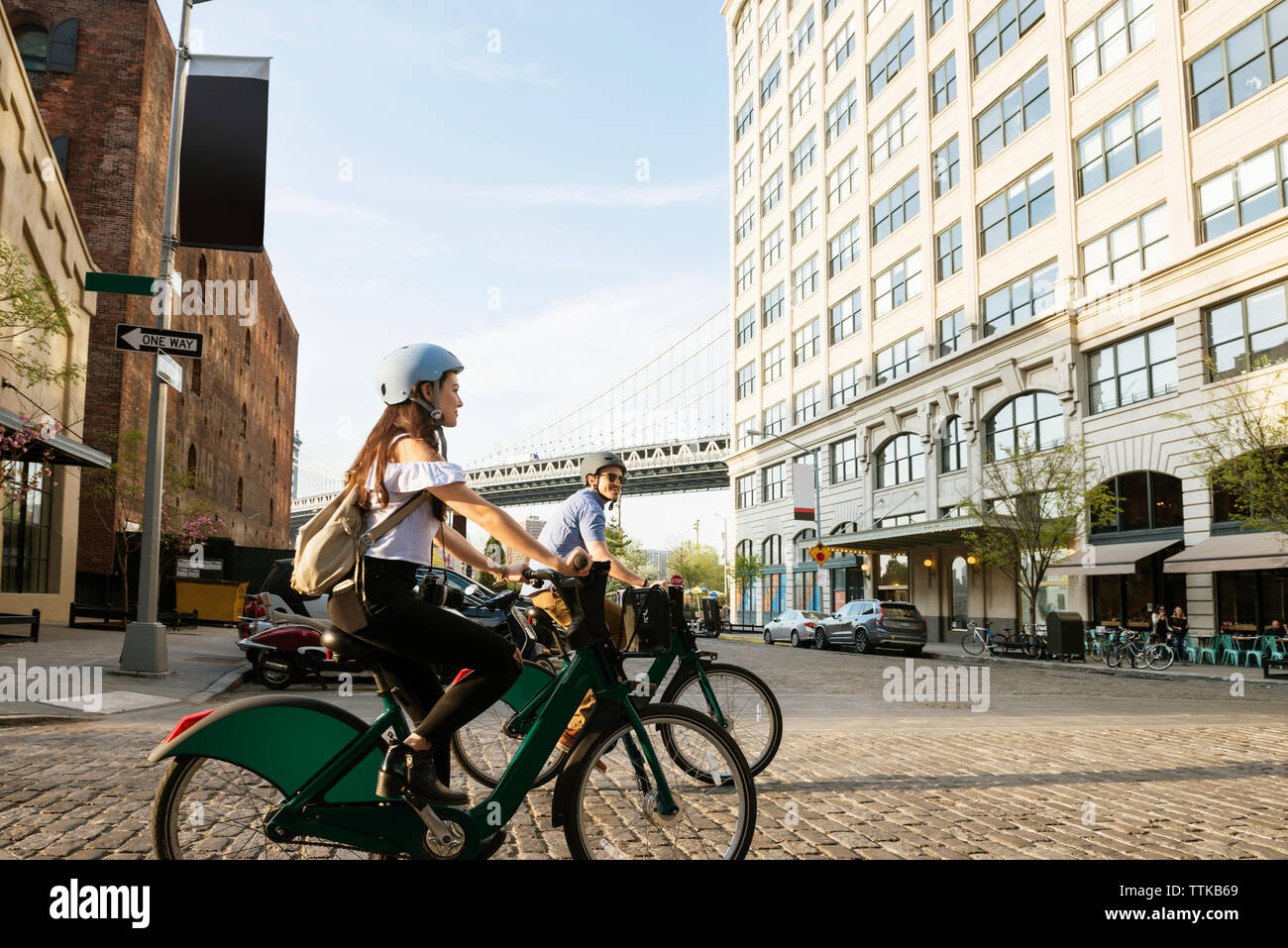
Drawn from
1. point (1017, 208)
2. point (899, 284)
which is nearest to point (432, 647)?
point (1017, 208)

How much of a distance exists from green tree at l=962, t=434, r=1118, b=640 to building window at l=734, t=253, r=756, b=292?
31.7 metres

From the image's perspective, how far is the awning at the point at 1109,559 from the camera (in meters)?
25.1

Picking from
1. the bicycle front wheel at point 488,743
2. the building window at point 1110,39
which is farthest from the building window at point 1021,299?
the bicycle front wheel at point 488,743

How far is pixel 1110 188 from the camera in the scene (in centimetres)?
2803

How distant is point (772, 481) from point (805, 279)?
36.5 feet

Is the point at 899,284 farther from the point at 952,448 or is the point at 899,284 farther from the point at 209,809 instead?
the point at 209,809

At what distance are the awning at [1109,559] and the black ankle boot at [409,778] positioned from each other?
25.5m

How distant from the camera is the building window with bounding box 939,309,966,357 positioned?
35.6 m

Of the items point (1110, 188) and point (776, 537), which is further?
point (776, 537)

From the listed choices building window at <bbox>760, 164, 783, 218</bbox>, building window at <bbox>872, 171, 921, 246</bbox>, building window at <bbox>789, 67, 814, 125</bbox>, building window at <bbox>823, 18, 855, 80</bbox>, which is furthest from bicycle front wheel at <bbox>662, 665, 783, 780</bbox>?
building window at <bbox>760, 164, 783, 218</bbox>

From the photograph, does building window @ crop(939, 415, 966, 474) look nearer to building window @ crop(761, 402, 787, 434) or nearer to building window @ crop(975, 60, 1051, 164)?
building window @ crop(975, 60, 1051, 164)

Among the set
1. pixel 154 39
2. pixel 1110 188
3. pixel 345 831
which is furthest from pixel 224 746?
pixel 154 39
